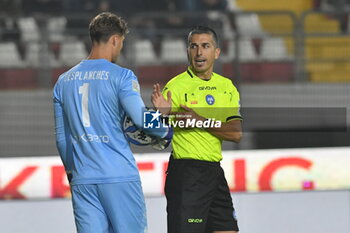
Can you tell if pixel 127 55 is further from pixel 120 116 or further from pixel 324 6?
pixel 120 116

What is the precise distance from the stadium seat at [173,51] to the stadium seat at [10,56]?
1722 millimetres

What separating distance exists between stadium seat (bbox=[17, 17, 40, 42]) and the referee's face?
17.4 feet

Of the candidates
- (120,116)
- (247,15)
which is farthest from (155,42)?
(120,116)

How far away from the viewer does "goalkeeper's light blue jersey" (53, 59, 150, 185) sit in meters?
4.55

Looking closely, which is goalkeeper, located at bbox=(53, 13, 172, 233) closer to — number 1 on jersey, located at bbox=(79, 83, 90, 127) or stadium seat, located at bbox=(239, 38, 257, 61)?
number 1 on jersey, located at bbox=(79, 83, 90, 127)

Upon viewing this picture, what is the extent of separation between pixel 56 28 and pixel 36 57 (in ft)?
2.09

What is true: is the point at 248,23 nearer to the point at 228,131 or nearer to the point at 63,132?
the point at 228,131

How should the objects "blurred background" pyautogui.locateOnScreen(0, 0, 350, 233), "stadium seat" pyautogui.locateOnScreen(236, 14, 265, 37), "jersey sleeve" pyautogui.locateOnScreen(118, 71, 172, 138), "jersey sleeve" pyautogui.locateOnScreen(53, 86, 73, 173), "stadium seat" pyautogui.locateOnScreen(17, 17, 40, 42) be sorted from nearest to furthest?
1. "jersey sleeve" pyautogui.locateOnScreen(118, 71, 172, 138)
2. "jersey sleeve" pyautogui.locateOnScreen(53, 86, 73, 173)
3. "blurred background" pyautogui.locateOnScreen(0, 0, 350, 233)
4. "stadium seat" pyautogui.locateOnScreen(17, 17, 40, 42)
5. "stadium seat" pyautogui.locateOnScreen(236, 14, 265, 37)

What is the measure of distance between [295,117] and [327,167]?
113cm

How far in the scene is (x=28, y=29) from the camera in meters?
10.6

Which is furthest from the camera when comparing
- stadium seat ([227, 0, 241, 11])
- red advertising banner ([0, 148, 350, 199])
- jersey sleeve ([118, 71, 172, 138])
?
stadium seat ([227, 0, 241, 11])

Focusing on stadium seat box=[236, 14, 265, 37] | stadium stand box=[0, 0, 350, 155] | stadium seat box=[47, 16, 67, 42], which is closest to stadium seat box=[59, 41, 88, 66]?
stadium stand box=[0, 0, 350, 155]

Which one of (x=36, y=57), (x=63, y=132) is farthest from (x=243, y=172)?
(x=63, y=132)

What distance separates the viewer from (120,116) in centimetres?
463
